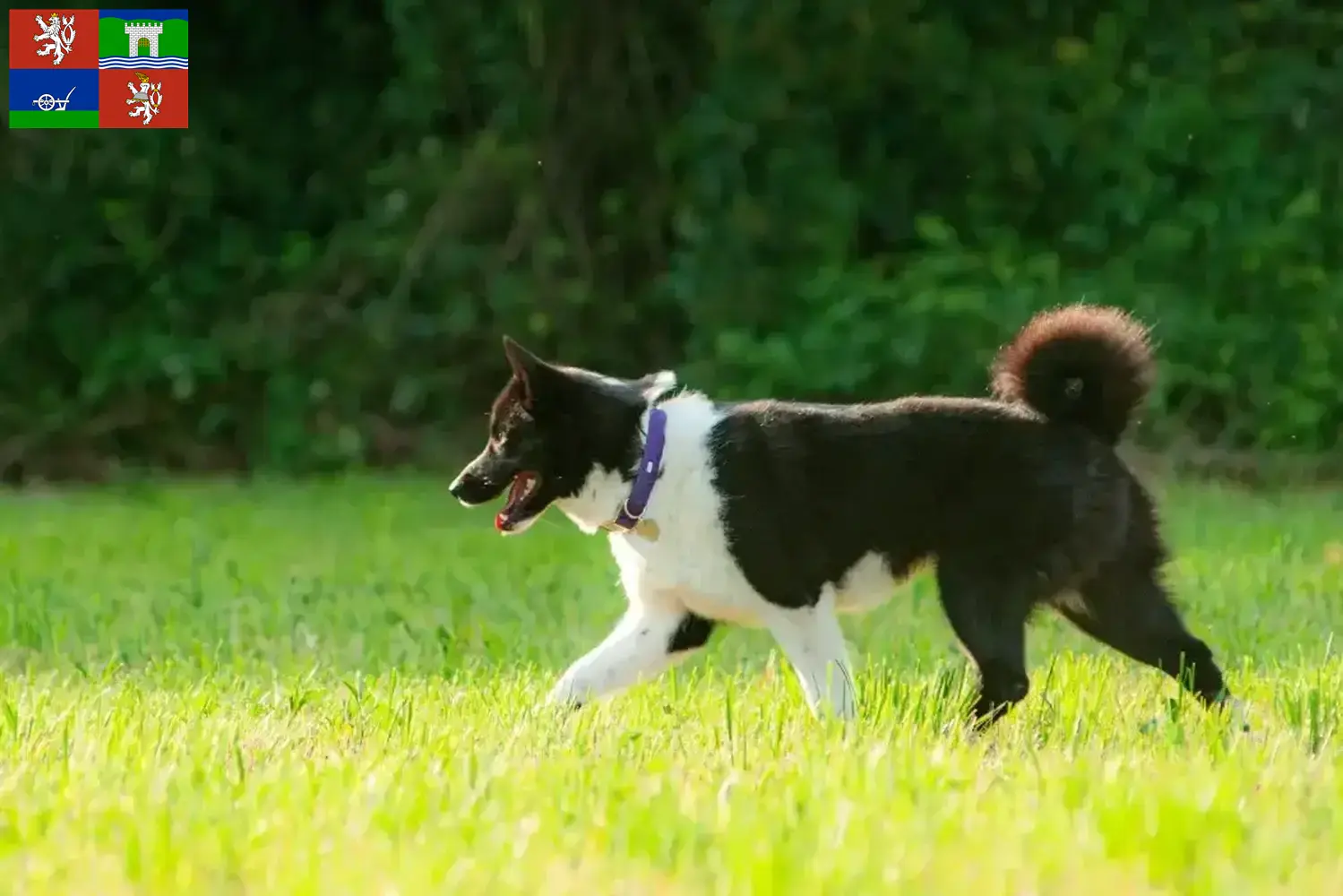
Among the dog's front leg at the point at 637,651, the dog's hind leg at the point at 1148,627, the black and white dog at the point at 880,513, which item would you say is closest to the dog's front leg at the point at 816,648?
the black and white dog at the point at 880,513

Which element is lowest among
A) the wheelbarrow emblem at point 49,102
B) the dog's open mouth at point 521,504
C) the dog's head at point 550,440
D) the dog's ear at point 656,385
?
the dog's open mouth at point 521,504

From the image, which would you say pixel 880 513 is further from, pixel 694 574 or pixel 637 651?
pixel 637 651

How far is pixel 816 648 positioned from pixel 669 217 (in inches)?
360

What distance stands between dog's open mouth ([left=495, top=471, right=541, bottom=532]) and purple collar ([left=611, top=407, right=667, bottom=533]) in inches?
10.2

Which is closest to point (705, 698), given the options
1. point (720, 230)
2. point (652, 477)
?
point (652, 477)

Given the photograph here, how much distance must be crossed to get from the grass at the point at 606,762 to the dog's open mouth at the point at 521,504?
0.48 metres

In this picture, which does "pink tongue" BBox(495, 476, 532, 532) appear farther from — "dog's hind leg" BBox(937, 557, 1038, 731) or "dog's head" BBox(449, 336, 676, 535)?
"dog's hind leg" BBox(937, 557, 1038, 731)

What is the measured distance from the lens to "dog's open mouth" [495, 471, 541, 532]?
4.80 m

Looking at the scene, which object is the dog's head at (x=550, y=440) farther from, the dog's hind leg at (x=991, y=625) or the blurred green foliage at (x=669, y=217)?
the blurred green foliage at (x=669, y=217)

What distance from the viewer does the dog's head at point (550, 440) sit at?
15.7 ft

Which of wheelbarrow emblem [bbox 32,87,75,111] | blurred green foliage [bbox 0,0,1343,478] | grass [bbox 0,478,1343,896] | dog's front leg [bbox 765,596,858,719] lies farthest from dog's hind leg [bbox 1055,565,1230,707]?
wheelbarrow emblem [bbox 32,87,75,111]

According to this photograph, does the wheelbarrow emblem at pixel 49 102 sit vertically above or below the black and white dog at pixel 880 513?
above

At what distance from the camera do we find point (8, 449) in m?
13.5

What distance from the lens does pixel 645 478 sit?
462cm
